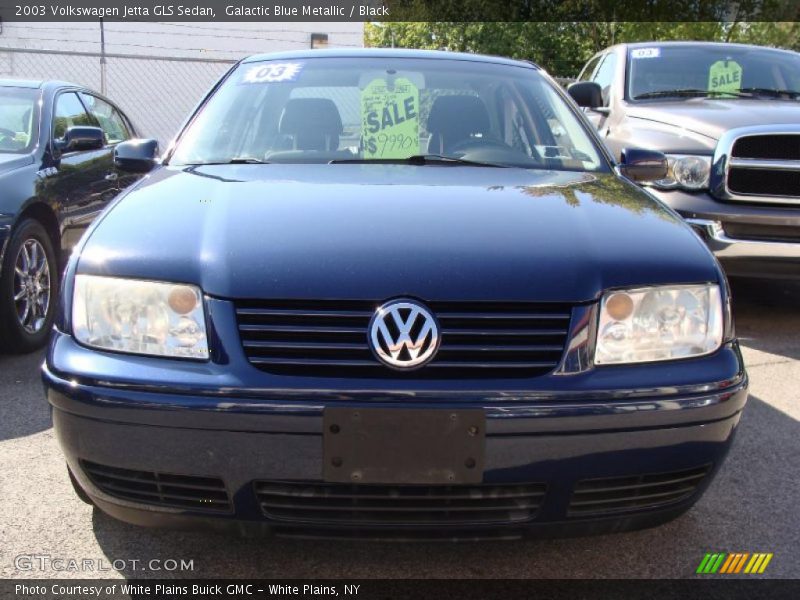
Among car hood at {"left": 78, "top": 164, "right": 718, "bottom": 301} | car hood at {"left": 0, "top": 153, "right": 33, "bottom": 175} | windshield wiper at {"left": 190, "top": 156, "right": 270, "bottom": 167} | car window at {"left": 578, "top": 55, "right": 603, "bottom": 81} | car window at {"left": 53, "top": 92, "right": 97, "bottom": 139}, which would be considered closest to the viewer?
car hood at {"left": 78, "top": 164, "right": 718, "bottom": 301}

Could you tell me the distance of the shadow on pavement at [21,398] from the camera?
11.0 ft

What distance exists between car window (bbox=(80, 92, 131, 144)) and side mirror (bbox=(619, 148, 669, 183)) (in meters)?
4.08

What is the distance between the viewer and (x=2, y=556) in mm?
2328

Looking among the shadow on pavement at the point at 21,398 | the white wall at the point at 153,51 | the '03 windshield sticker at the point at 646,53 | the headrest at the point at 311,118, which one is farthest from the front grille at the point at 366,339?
the white wall at the point at 153,51

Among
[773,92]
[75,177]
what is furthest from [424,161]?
[773,92]

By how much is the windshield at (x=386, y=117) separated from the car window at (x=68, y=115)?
2.11 meters

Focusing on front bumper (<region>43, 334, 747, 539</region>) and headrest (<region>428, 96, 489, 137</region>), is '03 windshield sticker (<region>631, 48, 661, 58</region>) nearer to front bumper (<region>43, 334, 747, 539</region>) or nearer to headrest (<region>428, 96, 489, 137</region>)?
headrest (<region>428, 96, 489, 137</region>)

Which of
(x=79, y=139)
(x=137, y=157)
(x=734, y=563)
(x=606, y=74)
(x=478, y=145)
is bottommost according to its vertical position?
(x=734, y=563)

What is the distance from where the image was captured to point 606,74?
6707 mm

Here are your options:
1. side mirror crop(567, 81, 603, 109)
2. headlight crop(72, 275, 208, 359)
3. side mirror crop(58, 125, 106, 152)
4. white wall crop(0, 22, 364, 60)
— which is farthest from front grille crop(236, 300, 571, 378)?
white wall crop(0, 22, 364, 60)

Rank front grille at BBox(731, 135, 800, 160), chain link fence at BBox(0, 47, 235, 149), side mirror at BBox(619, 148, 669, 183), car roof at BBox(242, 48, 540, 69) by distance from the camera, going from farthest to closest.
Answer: chain link fence at BBox(0, 47, 235, 149) → front grille at BBox(731, 135, 800, 160) → car roof at BBox(242, 48, 540, 69) → side mirror at BBox(619, 148, 669, 183)

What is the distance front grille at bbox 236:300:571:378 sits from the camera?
1.92 metres

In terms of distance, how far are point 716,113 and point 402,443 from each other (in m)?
4.21

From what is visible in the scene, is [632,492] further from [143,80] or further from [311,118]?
[143,80]
